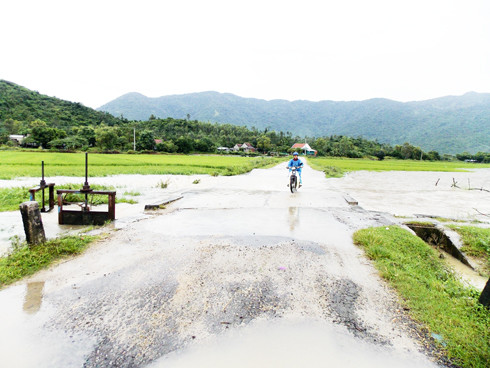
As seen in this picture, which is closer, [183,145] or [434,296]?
[434,296]

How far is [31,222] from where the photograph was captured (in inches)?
177

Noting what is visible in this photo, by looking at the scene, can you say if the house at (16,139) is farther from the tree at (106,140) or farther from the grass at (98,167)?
the grass at (98,167)

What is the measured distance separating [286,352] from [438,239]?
574 cm

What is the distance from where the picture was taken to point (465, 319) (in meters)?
3.03

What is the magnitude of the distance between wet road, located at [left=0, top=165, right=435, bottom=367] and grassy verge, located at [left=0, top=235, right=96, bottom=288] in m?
0.21

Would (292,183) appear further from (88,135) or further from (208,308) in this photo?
(88,135)

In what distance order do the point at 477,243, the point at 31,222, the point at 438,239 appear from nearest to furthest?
the point at 31,222
the point at 477,243
the point at 438,239

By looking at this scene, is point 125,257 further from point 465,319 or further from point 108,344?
point 465,319

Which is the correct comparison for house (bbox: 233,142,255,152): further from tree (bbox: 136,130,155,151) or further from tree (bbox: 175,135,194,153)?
tree (bbox: 136,130,155,151)

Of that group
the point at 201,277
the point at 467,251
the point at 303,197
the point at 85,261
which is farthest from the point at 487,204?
the point at 85,261

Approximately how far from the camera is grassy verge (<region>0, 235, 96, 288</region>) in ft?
12.4

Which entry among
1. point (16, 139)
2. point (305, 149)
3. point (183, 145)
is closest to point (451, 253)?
point (183, 145)

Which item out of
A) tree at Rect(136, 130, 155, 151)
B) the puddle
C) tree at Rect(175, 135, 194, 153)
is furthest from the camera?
tree at Rect(175, 135, 194, 153)

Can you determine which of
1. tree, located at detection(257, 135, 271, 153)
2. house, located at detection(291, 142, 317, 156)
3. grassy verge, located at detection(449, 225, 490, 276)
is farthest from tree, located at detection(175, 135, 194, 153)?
grassy verge, located at detection(449, 225, 490, 276)
